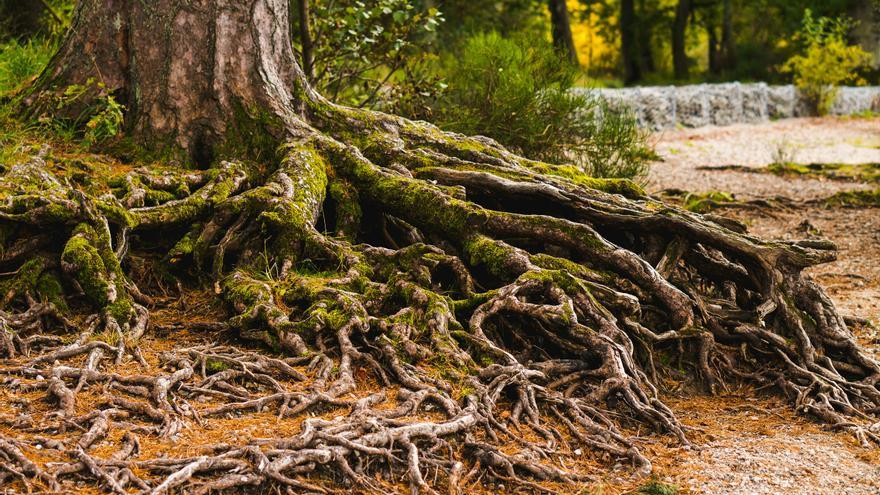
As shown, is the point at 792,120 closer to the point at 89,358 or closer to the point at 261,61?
the point at 261,61

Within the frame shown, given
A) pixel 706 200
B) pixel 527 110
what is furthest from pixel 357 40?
pixel 706 200

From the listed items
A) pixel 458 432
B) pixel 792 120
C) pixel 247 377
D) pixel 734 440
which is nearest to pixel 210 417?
pixel 247 377

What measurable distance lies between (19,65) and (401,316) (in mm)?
5089

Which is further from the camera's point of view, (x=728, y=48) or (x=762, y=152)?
(x=728, y=48)

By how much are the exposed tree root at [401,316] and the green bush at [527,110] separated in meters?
3.52

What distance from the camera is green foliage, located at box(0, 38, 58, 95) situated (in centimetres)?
779

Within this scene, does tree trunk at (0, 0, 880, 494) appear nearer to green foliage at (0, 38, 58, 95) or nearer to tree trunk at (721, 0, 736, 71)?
green foliage at (0, 38, 58, 95)

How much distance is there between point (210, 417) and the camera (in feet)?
15.1

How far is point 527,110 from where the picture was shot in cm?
1106

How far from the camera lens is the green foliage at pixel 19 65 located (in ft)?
25.6

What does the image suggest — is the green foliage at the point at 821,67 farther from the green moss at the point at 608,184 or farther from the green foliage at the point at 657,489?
the green foliage at the point at 657,489

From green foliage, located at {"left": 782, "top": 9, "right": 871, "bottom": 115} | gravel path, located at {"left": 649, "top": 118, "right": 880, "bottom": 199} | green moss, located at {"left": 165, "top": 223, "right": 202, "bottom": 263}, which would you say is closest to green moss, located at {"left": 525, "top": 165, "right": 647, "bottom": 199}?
green moss, located at {"left": 165, "top": 223, "right": 202, "bottom": 263}

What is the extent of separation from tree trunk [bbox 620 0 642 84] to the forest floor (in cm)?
772

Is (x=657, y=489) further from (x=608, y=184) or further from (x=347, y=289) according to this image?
(x=608, y=184)
